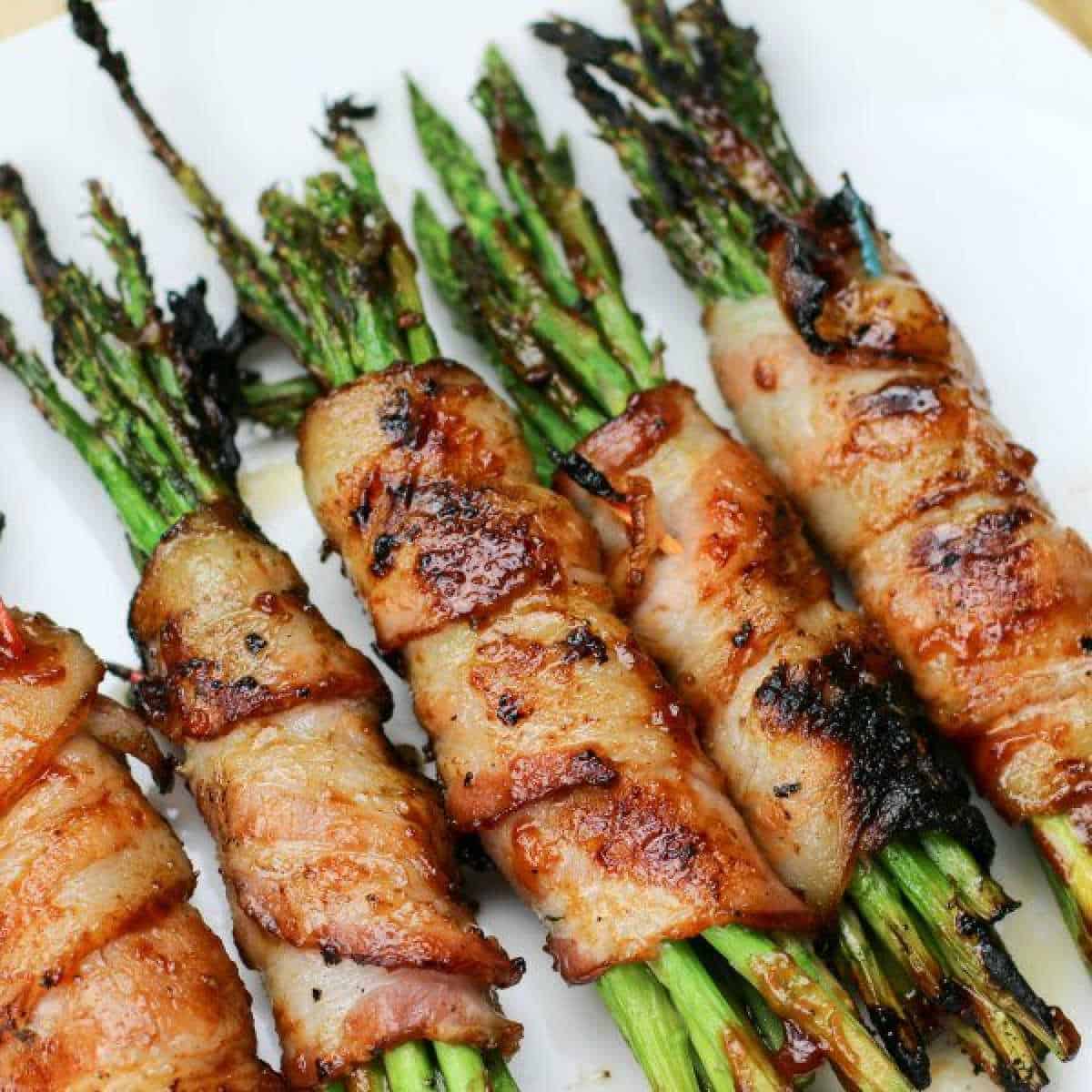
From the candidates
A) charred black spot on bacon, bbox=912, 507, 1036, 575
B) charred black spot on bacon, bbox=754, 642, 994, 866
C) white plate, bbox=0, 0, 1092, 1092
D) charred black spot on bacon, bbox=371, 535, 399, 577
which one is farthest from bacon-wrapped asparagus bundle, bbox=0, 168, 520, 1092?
charred black spot on bacon, bbox=912, 507, 1036, 575

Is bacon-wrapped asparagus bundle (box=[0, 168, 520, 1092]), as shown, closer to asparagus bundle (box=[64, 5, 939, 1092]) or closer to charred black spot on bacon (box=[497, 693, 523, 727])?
asparagus bundle (box=[64, 5, 939, 1092])

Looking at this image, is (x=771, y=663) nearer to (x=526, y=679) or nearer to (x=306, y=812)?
(x=526, y=679)

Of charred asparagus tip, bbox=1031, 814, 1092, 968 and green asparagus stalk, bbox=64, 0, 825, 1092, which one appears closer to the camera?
charred asparagus tip, bbox=1031, 814, 1092, 968

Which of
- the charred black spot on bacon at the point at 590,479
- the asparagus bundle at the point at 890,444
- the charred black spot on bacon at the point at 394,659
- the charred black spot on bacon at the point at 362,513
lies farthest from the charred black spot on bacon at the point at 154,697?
the asparagus bundle at the point at 890,444

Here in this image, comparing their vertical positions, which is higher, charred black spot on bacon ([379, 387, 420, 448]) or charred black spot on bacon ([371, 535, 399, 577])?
charred black spot on bacon ([379, 387, 420, 448])

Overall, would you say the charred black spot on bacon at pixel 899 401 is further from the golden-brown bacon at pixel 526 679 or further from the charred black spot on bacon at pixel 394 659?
the charred black spot on bacon at pixel 394 659

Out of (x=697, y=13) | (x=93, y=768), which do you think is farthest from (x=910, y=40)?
(x=93, y=768)

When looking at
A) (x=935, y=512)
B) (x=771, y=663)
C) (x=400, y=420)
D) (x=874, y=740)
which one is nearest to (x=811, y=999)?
(x=874, y=740)
